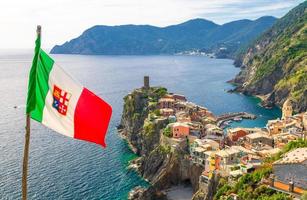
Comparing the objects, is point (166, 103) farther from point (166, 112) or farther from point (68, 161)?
point (68, 161)

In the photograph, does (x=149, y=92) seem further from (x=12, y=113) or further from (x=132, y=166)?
(x=12, y=113)

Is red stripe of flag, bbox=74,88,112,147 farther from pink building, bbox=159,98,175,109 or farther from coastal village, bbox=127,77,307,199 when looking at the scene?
pink building, bbox=159,98,175,109

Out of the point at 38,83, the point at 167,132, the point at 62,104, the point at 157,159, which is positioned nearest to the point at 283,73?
the point at 167,132

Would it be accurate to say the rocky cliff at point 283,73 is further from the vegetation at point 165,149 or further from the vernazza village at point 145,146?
the vegetation at point 165,149

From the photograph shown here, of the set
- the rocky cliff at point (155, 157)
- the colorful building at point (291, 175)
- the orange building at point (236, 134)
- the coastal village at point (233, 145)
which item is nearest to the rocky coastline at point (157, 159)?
the rocky cliff at point (155, 157)

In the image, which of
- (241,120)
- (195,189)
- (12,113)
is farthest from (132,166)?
(12,113)

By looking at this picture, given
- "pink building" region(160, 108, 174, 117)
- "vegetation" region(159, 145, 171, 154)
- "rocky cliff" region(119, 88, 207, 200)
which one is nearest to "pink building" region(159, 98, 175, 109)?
"rocky cliff" region(119, 88, 207, 200)
